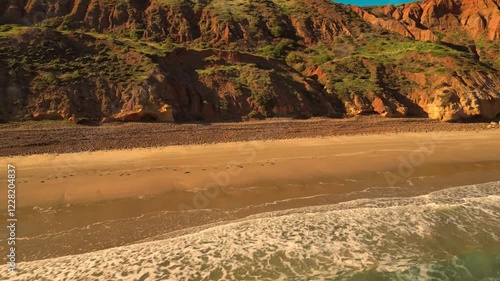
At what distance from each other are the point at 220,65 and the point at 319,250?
63.6 feet

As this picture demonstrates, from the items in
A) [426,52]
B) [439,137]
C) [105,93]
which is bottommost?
[439,137]

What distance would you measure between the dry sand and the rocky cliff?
4.16m

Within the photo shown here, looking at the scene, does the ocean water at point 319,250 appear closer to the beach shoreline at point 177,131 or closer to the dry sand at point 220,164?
the dry sand at point 220,164

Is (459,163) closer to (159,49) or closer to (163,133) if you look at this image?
(163,133)

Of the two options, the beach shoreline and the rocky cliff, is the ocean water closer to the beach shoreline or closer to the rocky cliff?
the beach shoreline

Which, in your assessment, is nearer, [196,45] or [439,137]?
[439,137]

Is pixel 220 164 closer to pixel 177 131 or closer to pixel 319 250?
pixel 177 131

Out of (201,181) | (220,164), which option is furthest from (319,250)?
(220,164)

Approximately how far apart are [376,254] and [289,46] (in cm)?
2910

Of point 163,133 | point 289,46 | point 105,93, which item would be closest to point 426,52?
point 289,46

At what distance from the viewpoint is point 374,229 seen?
29.3ft

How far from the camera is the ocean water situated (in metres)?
7.11

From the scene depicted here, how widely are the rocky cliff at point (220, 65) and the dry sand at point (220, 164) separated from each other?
13.6ft

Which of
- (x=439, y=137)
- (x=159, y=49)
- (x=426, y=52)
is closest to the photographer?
(x=439, y=137)
